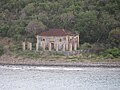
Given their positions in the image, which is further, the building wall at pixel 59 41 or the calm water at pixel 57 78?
the building wall at pixel 59 41

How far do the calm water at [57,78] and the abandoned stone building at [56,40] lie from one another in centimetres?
856

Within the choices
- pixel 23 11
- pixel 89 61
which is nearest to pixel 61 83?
pixel 89 61

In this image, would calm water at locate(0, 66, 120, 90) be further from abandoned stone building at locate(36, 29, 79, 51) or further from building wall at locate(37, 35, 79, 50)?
building wall at locate(37, 35, 79, 50)

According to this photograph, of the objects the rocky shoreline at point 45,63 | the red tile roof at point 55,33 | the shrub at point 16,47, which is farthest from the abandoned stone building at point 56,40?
the rocky shoreline at point 45,63

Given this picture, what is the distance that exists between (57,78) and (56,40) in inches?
683

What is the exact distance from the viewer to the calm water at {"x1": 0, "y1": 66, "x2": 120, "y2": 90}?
57.5 meters

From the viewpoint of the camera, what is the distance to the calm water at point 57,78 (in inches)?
2265

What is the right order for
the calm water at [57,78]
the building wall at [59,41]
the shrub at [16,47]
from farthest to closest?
the shrub at [16,47] < the building wall at [59,41] < the calm water at [57,78]

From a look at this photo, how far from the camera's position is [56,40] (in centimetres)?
8000

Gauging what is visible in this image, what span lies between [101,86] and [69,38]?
75.1 ft

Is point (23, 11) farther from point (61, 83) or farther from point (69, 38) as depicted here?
point (61, 83)

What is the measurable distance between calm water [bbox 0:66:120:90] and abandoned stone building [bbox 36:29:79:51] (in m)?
8.56

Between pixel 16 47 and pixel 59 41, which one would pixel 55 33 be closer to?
pixel 59 41

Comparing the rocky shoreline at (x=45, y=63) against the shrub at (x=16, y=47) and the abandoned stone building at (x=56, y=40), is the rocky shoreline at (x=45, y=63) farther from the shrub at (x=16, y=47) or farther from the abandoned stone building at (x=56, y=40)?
the abandoned stone building at (x=56, y=40)
